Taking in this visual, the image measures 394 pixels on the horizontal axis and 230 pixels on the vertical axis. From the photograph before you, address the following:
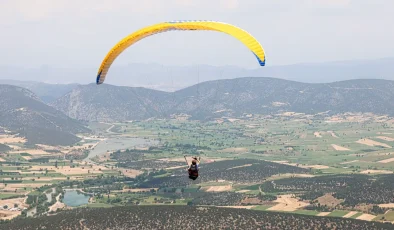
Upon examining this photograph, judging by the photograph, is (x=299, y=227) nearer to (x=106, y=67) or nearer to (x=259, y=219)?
(x=259, y=219)

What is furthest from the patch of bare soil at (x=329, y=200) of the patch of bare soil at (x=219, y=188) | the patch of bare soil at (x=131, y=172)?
the patch of bare soil at (x=131, y=172)

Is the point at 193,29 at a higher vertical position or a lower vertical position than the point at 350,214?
higher

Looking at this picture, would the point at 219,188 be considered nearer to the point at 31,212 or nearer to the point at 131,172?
the point at 131,172

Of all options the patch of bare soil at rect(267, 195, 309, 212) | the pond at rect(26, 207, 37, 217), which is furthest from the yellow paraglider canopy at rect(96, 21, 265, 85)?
the pond at rect(26, 207, 37, 217)

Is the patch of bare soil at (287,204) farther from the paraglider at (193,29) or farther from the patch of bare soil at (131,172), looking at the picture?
the paraglider at (193,29)

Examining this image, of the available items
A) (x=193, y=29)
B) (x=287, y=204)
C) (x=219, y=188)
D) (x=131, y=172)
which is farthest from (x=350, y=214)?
(x=131, y=172)
